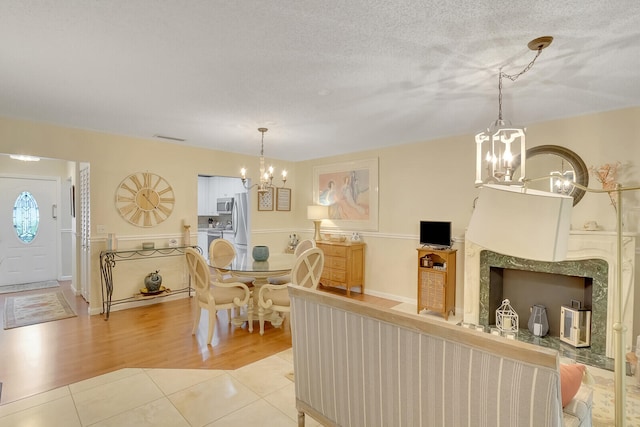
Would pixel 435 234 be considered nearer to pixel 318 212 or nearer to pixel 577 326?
pixel 577 326

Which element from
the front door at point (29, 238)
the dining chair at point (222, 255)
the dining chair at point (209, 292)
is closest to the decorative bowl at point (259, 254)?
the dining chair at point (222, 255)

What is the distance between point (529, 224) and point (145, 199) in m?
4.82

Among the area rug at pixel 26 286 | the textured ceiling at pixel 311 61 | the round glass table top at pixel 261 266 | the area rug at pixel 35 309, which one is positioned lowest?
the area rug at pixel 35 309

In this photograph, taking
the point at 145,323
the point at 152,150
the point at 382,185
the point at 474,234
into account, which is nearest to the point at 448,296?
the point at 382,185

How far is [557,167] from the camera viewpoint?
3.47 metres

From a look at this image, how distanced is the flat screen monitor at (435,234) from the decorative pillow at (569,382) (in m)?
2.80

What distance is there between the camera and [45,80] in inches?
100

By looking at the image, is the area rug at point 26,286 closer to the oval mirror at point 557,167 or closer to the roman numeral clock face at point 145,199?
the roman numeral clock face at point 145,199

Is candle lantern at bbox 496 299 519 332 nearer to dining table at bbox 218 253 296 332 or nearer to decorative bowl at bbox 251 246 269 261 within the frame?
dining table at bbox 218 253 296 332

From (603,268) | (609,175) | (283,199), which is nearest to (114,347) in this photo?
(283,199)

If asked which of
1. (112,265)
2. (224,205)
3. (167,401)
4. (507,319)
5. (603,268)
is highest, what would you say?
(224,205)

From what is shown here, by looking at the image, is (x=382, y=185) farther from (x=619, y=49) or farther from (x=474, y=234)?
(x=474, y=234)

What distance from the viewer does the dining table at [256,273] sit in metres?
3.40

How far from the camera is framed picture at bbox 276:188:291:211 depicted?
6309mm
